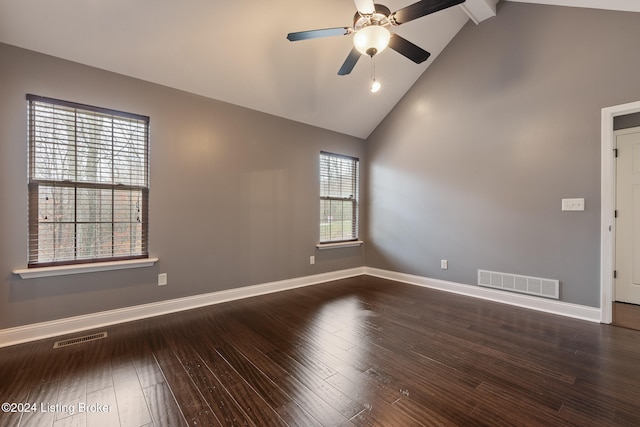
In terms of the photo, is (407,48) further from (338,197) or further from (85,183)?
(85,183)

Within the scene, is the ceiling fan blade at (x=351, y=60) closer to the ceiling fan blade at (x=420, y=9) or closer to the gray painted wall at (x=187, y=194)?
the ceiling fan blade at (x=420, y=9)

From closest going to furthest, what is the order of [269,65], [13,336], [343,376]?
[343,376] → [13,336] → [269,65]

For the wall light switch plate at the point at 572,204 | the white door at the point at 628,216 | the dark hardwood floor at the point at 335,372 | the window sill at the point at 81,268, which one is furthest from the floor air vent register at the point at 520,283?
the window sill at the point at 81,268

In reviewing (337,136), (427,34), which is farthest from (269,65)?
(427,34)

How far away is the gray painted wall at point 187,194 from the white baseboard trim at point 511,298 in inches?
52.3

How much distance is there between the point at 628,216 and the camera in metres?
3.41

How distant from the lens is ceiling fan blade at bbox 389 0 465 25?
1.85m

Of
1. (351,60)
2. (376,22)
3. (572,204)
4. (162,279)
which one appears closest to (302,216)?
(162,279)

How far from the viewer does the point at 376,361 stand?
207 cm

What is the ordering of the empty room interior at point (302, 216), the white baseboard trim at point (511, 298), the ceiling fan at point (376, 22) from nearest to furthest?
the empty room interior at point (302, 216)
the ceiling fan at point (376, 22)
the white baseboard trim at point (511, 298)

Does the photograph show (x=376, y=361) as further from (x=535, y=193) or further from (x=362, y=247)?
(x=362, y=247)

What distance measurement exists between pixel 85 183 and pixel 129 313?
4.56 ft

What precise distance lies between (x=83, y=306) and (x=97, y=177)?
127 centimetres

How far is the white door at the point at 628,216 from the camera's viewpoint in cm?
334
